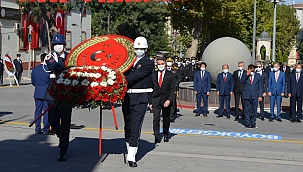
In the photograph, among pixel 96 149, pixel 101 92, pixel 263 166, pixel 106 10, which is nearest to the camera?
pixel 101 92

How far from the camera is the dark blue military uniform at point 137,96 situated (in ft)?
26.2

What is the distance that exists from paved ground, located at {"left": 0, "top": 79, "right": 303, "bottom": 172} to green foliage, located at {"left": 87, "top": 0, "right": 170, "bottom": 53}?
164 feet

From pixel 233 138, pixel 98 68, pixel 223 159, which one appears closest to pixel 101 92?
pixel 98 68

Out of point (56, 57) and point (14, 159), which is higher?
point (56, 57)

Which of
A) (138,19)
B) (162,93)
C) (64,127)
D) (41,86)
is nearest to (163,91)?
(162,93)

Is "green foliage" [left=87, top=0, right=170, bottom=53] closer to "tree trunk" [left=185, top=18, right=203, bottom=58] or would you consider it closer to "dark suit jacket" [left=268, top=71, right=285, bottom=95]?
"tree trunk" [left=185, top=18, right=203, bottom=58]

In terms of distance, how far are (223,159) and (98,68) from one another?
265cm

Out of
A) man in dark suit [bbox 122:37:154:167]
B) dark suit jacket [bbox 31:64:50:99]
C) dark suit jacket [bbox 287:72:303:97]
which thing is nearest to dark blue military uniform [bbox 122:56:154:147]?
man in dark suit [bbox 122:37:154:167]

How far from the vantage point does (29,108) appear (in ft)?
61.0

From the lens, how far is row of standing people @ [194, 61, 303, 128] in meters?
15.2

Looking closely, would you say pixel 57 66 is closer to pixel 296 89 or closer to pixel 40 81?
pixel 40 81

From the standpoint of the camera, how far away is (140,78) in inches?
317

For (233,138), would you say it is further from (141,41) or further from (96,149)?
(141,41)

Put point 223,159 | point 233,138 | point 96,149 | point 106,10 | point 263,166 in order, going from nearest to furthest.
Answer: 1. point 263,166
2. point 223,159
3. point 96,149
4. point 233,138
5. point 106,10
